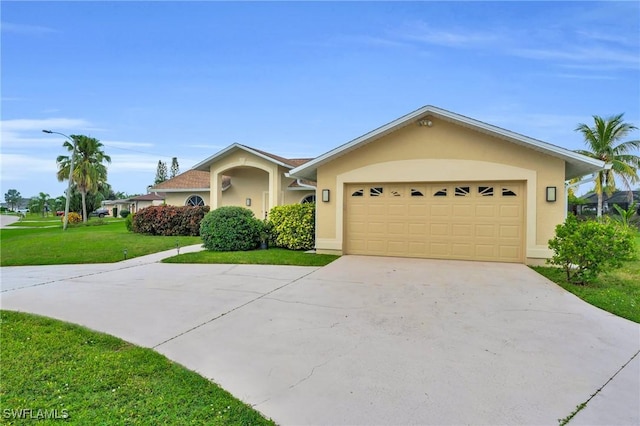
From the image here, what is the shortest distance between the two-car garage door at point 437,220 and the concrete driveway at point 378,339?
1.96 metres

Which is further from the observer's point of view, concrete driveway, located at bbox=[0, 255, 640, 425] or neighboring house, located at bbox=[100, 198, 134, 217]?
neighboring house, located at bbox=[100, 198, 134, 217]

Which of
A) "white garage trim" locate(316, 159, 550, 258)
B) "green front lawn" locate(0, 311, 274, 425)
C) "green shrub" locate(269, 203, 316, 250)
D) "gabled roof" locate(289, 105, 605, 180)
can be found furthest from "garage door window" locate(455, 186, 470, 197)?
"green front lawn" locate(0, 311, 274, 425)

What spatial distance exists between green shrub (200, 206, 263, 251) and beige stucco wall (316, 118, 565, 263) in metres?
2.81

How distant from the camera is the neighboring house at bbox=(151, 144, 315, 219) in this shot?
16109 mm

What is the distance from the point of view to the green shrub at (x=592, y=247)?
7.11 m

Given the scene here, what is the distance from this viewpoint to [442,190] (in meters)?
10.5

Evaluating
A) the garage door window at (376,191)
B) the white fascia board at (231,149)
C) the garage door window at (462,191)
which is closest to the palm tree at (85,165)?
the white fascia board at (231,149)

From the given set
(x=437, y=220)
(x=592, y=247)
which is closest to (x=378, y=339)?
(x=592, y=247)

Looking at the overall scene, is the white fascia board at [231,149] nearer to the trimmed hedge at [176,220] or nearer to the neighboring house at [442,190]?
the trimmed hedge at [176,220]

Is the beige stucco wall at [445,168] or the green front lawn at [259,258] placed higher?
the beige stucco wall at [445,168]

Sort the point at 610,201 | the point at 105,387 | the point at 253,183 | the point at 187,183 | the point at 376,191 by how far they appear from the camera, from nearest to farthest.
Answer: the point at 105,387 < the point at 376,191 < the point at 253,183 < the point at 187,183 < the point at 610,201

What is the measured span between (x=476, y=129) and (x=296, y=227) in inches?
259

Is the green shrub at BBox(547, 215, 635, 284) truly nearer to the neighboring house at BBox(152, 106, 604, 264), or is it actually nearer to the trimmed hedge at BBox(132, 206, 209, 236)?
the neighboring house at BBox(152, 106, 604, 264)

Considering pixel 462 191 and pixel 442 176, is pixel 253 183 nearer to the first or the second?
pixel 442 176
